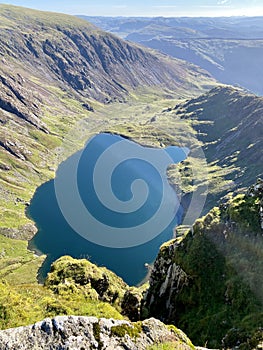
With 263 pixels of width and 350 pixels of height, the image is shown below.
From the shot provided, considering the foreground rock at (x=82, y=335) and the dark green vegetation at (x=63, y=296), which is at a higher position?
the foreground rock at (x=82, y=335)

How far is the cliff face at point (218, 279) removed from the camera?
44.6m

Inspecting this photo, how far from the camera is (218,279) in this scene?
174 feet

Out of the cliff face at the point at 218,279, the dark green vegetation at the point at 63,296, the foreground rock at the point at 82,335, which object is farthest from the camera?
the cliff face at the point at 218,279

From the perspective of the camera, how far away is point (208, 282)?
53781 millimetres

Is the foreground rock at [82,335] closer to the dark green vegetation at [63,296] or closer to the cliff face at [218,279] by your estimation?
the dark green vegetation at [63,296]

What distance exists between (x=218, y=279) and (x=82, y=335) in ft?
93.4

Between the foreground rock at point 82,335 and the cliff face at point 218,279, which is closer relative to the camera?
the foreground rock at point 82,335

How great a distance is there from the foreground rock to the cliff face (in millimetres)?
11924

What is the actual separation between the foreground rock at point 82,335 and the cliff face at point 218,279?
39.1ft

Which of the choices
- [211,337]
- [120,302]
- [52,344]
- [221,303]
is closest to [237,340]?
[211,337]

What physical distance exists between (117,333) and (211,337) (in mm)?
18259

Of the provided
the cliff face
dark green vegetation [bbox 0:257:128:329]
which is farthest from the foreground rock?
the cliff face

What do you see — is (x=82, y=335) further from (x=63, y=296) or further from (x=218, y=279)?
(x=218, y=279)

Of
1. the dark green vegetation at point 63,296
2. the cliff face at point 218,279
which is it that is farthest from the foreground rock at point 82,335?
the cliff face at point 218,279
